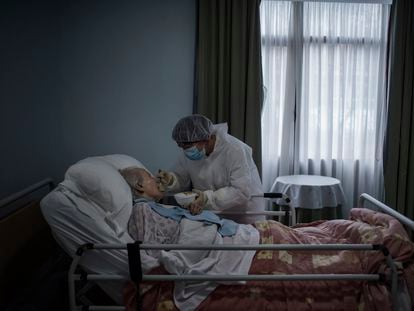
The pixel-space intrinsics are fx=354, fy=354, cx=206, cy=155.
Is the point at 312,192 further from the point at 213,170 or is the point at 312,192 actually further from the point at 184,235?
the point at 184,235

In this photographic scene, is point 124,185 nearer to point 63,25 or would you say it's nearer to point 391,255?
point 391,255

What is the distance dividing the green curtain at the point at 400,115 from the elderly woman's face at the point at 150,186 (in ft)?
8.52

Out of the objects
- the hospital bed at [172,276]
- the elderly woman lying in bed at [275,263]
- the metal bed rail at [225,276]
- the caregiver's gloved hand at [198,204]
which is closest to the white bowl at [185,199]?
the caregiver's gloved hand at [198,204]

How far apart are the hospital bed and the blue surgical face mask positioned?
0.70 metres

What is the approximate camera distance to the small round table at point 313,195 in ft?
9.89

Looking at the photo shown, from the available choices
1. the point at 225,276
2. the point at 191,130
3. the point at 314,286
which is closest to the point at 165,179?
the point at 191,130

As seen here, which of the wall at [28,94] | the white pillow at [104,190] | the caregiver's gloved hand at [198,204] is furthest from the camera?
the wall at [28,94]

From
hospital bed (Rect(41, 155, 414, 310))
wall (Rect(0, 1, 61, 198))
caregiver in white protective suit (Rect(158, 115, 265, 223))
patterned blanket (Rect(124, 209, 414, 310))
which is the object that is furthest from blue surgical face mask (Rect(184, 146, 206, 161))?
wall (Rect(0, 1, 61, 198))

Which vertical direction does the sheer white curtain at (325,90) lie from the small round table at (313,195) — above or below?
above

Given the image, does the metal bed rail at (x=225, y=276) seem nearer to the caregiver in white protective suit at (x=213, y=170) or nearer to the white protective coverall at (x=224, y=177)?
the caregiver in white protective suit at (x=213, y=170)

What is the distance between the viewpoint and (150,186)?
2.05 metres

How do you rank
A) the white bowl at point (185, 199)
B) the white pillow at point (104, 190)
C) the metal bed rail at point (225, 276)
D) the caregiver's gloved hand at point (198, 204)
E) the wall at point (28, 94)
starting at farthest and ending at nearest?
the wall at point (28, 94) < the white bowl at point (185, 199) < the caregiver's gloved hand at point (198, 204) < the white pillow at point (104, 190) < the metal bed rail at point (225, 276)

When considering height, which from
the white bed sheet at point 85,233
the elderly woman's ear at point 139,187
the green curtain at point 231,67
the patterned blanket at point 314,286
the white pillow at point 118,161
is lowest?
the patterned blanket at point 314,286

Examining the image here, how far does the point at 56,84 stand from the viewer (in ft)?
10.5
